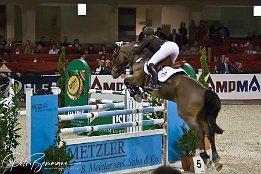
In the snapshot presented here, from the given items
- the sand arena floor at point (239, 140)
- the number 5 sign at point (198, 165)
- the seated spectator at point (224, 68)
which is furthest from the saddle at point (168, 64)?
the seated spectator at point (224, 68)

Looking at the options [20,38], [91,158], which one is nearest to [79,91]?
[91,158]

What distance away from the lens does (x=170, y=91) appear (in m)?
7.79

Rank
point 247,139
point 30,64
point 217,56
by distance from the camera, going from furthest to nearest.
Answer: point 217,56
point 30,64
point 247,139

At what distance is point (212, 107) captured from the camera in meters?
7.45

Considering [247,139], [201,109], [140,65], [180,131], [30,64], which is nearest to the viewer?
[201,109]

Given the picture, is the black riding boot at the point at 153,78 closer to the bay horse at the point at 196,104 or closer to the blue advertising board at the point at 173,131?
the bay horse at the point at 196,104

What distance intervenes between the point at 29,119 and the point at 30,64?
38.4ft

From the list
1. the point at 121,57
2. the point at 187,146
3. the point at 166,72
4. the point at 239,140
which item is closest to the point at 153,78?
the point at 166,72

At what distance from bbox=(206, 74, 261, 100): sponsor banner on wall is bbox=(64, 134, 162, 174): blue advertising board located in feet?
30.1

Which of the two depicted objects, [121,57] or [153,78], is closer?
[153,78]

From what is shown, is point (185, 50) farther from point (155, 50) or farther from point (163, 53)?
point (163, 53)

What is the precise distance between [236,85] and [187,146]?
9.45m

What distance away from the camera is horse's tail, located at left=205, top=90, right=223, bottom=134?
7418mm

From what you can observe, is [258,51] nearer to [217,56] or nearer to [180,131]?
[217,56]
